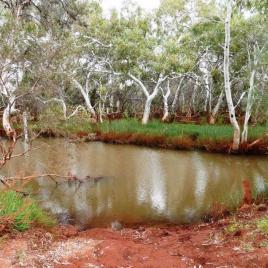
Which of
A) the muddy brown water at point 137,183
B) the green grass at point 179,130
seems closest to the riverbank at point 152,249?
the muddy brown water at point 137,183

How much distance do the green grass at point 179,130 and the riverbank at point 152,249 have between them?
37.9ft

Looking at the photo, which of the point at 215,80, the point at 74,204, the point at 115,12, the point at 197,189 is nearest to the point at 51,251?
the point at 74,204

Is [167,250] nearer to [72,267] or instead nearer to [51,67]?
[72,267]

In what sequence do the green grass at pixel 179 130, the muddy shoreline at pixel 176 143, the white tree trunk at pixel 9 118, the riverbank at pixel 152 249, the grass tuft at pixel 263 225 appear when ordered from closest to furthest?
the riverbank at pixel 152 249, the grass tuft at pixel 263 225, the white tree trunk at pixel 9 118, the muddy shoreline at pixel 176 143, the green grass at pixel 179 130

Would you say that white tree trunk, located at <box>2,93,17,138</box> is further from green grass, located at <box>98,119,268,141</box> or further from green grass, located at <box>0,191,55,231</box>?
green grass, located at <box>98,119,268,141</box>

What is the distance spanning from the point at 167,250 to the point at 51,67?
581 cm

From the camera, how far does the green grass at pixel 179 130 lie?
18000 mm

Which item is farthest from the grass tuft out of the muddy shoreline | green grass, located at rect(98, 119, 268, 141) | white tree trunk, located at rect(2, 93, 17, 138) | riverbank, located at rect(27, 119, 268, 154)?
green grass, located at rect(98, 119, 268, 141)

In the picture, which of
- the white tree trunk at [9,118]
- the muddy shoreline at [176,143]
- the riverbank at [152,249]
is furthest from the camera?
the muddy shoreline at [176,143]

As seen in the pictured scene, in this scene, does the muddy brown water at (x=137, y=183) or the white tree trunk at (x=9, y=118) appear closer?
the white tree trunk at (x=9, y=118)

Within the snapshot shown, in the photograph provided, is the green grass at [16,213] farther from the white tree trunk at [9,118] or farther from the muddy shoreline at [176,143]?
the muddy shoreline at [176,143]

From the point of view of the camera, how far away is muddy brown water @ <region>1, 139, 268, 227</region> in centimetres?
893

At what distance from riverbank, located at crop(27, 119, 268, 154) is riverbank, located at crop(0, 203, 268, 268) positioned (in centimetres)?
977

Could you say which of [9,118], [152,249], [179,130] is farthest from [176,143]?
[152,249]
